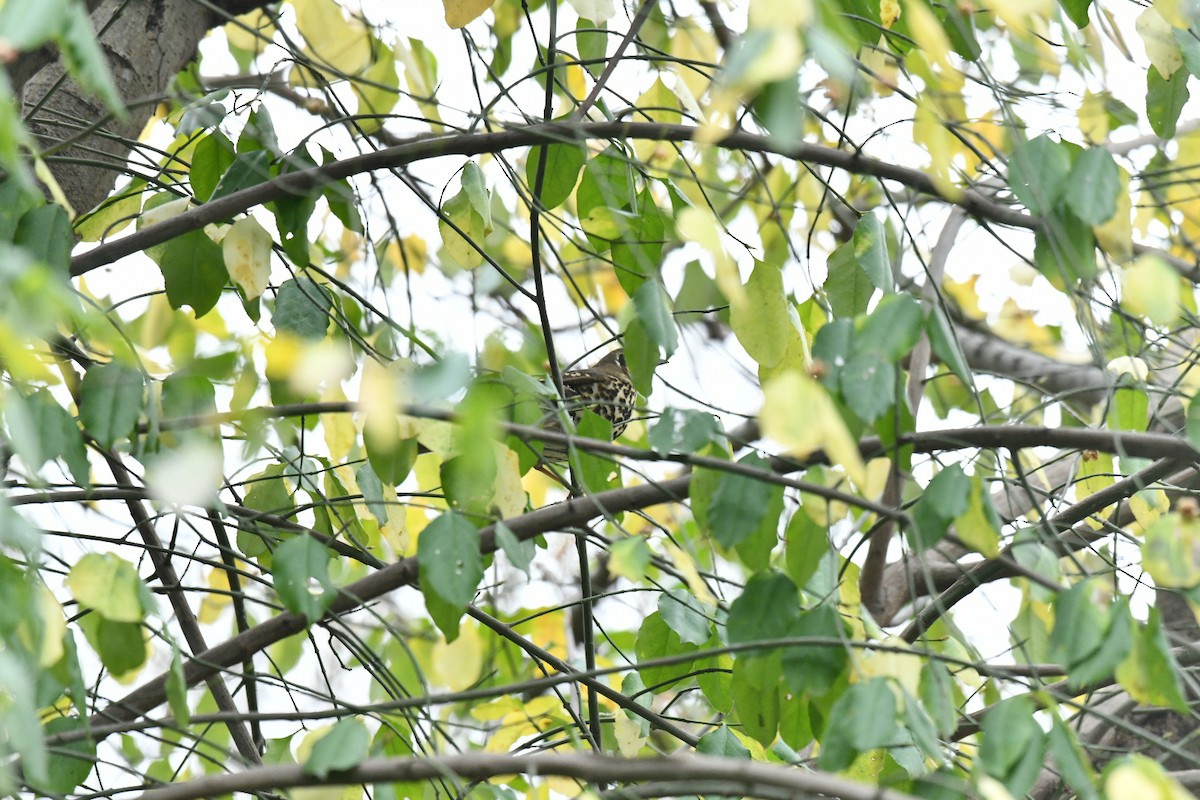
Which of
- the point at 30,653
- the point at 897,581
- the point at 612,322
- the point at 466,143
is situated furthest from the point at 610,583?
the point at 30,653

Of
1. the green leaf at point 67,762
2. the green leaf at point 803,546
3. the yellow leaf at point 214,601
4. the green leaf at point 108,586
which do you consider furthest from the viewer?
the yellow leaf at point 214,601

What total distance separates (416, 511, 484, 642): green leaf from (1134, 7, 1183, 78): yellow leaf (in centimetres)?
85

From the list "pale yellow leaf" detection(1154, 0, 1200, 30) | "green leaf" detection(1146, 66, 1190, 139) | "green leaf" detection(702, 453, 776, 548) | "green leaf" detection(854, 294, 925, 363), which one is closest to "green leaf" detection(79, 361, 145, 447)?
"green leaf" detection(702, 453, 776, 548)

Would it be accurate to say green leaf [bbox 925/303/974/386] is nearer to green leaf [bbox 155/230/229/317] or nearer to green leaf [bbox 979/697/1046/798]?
green leaf [bbox 979/697/1046/798]

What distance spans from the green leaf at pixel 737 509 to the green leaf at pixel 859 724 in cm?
16

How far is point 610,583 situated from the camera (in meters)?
3.51

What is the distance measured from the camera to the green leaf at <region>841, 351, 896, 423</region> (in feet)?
3.10

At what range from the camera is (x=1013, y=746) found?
0.93 meters

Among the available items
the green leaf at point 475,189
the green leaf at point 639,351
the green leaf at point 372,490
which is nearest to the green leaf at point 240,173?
the green leaf at point 475,189

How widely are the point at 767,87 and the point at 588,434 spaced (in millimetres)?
614

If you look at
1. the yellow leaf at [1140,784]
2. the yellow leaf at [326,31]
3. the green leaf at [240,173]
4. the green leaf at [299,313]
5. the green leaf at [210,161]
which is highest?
the yellow leaf at [326,31]

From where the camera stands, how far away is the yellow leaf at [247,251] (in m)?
1.46

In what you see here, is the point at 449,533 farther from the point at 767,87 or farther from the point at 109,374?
the point at 767,87

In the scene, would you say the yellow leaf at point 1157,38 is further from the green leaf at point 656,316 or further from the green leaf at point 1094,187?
the green leaf at point 656,316
